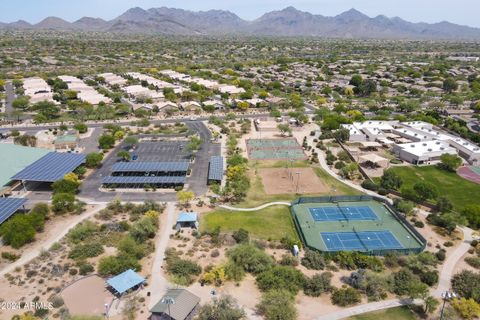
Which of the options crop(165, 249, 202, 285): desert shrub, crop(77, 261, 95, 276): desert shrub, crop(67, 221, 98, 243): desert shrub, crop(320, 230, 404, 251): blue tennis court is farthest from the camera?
crop(67, 221, 98, 243): desert shrub

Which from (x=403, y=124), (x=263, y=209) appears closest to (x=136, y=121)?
(x=263, y=209)

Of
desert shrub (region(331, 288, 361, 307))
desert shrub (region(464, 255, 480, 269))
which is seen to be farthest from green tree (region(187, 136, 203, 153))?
desert shrub (region(464, 255, 480, 269))

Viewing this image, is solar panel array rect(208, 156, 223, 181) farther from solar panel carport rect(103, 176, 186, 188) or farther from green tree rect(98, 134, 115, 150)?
green tree rect(98, 134, 115, 150)

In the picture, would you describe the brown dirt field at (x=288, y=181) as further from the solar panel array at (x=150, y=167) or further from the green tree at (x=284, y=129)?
the green tree at (x=284, y=129)

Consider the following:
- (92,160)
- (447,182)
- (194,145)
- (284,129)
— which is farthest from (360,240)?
(92,160)

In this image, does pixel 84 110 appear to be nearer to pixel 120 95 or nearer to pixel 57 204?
pixel 120 95

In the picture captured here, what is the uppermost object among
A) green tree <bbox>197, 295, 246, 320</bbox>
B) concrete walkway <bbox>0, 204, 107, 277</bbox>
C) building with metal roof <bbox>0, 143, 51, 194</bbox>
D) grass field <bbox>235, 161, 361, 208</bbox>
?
building with metal roof <bbox>0, 143, 51, 194</bbox>

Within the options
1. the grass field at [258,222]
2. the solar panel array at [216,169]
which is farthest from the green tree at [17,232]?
the solar panel array at [216,169]
